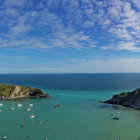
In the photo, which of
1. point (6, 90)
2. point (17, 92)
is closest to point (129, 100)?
point (17, 92)

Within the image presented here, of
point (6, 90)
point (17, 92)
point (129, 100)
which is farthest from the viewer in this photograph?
point (17, 92)

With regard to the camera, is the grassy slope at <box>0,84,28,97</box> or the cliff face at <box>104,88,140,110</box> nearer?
the cliff face at <box>104,88,140,110</box>

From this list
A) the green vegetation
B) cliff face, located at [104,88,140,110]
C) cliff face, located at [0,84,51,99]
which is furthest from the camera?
cliff face, located at [0,84,51,99]

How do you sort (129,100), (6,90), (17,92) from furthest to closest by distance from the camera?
(17,92) < (6,90) < (129,100)

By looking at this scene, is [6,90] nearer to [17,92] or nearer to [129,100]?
[17,92]

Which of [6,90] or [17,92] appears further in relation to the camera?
[17,92]

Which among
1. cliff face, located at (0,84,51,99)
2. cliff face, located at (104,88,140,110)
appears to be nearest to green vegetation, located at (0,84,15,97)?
cliff face, located at (0,84,51,99)

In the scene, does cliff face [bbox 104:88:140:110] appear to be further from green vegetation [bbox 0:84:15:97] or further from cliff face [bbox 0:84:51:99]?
green vegetation [bbox 0:84:15:97]

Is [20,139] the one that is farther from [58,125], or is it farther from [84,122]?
[84,122]

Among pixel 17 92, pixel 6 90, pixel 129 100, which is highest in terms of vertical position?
pixel 6 90
